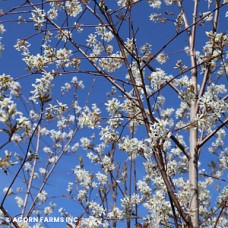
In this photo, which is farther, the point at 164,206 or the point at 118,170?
the point at 118,170

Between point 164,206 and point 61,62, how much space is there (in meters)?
1.49

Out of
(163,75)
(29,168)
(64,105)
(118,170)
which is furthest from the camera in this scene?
(29,168)

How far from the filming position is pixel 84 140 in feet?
15.4

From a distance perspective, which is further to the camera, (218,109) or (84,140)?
(84,140)

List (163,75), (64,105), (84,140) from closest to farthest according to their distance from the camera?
(64,105) → (163,75) → (84,140)

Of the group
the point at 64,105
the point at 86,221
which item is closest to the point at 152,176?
the point at 86,221

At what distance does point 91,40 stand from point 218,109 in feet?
6.36

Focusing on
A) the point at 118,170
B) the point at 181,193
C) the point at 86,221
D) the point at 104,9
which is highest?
the point at 104,9

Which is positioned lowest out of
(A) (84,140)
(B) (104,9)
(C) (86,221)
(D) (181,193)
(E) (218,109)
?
(C) (86,221)

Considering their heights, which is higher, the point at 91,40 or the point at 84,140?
the point at 91,40

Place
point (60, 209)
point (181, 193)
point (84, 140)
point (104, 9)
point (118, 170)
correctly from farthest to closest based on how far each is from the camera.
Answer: point (60, 209)
point (84, 140)
point (118, 170)
point (181, 193)
point (104, 9)

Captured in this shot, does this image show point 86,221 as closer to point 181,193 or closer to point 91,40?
point 181,193

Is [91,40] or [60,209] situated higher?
[91,40]

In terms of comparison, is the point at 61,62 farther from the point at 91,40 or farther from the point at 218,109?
the point at 218,109
